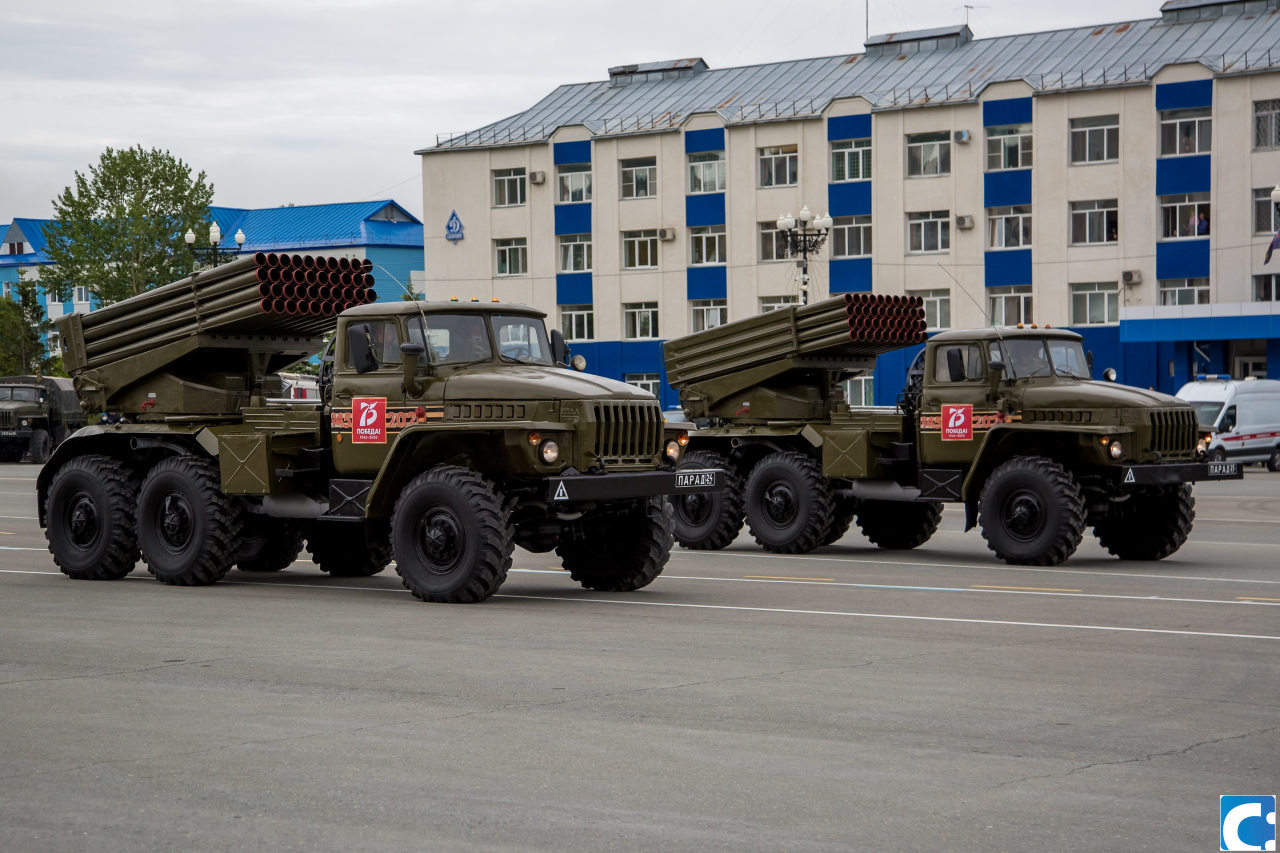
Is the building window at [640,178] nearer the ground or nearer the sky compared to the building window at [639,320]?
nearer the sky

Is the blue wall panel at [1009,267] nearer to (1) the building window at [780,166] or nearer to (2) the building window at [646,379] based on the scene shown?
(1) the building window at [780,166]

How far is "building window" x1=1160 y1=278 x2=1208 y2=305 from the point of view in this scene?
2045 inches

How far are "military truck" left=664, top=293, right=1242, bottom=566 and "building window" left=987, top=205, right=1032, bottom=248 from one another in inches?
1414

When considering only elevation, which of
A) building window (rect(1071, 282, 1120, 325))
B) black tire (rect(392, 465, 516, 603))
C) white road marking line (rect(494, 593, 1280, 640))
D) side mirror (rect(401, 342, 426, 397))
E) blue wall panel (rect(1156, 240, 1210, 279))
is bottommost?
white road marking line (rect(494, 593, 1280, 640))

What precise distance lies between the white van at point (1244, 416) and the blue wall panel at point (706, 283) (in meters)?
21.6

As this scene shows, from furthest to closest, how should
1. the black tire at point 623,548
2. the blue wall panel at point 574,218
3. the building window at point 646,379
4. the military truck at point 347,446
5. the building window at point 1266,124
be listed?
1. the blue wall panel at point 574,218
2. the building window at point 646,379
3. the building window at point 1266,124
4. the black tire at point 623,548
5. the military truck at point 347,446

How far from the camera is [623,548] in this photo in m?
14.5

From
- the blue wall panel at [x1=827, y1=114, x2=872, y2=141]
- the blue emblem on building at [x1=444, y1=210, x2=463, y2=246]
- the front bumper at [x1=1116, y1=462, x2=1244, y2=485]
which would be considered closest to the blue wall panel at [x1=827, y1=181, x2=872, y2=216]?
the blue wall panel at [x1=827, y1=114, x2=872, y2=141]

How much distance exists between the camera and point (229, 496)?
1517 cm

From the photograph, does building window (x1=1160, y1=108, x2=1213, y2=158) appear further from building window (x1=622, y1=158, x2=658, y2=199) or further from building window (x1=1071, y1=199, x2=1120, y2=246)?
building window (x1=622, y1=158, x2=658, y2=199)

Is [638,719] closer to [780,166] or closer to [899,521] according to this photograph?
[899,521]

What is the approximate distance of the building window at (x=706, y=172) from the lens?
2346 inches

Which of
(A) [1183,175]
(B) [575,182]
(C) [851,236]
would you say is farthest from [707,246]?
(A) [1183,175]

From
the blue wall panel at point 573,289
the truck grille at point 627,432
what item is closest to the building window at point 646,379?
the blue wall panel at point 573,289
